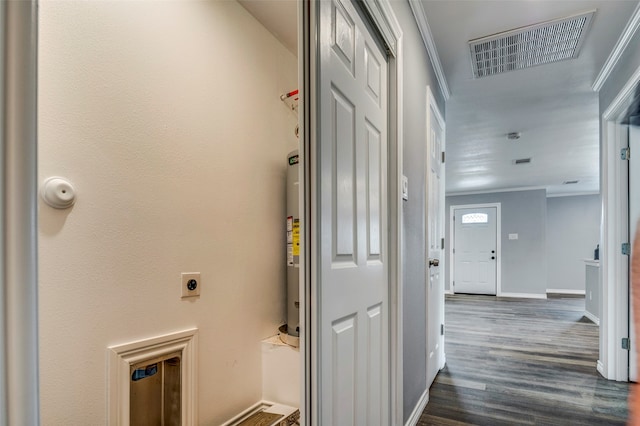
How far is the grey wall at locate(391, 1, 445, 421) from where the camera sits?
1891mm

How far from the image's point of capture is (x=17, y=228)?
346mm

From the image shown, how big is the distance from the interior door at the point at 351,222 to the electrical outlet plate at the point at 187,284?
2.84 feet

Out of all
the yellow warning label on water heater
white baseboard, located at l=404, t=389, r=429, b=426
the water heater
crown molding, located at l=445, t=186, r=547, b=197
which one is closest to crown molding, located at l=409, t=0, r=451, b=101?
the water heater

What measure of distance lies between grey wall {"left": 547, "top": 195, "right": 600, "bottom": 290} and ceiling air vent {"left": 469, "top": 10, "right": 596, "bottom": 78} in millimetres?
7479

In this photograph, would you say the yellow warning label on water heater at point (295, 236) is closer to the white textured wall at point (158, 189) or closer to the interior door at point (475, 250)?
the white textured wall at point (158, 189)

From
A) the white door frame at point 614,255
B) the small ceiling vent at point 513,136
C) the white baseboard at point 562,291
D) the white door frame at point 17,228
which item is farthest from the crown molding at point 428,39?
the white baseboard at point 562,291

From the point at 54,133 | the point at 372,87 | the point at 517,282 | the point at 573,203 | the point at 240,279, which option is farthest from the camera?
the point at 573,203

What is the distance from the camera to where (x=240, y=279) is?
2.02 meters

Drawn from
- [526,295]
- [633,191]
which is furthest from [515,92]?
[526,295]

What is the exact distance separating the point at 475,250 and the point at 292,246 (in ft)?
23.6

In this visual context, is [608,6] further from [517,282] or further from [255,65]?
[517,282]

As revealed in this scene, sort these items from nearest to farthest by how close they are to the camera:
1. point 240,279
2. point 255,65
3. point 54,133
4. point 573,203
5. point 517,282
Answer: point 54,133 < point 240,279 < point 255,65 < point 517,282 < point 573,203

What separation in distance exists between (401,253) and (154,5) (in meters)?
1.64

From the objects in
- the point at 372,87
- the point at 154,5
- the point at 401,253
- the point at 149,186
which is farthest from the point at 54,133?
the point at 401,253
